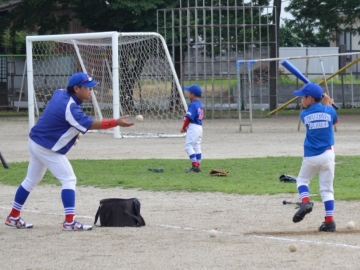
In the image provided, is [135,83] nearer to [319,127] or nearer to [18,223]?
[18,223]

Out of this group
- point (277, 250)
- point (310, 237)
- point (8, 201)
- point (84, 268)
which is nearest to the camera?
point (84, 268)

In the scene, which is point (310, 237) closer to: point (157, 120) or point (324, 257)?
point (324, 257)

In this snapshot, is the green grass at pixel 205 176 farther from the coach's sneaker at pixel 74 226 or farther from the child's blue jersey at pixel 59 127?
the child's blue jersey at pixel 59 127

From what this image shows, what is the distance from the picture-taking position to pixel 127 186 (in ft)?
43.8

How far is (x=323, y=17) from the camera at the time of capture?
3497 centimetres

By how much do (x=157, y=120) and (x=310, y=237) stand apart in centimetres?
1898

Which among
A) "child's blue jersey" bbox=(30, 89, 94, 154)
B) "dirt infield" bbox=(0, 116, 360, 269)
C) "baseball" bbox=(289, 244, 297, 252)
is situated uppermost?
"child's blue jersey" bbox=(30, 89, 94, 154)

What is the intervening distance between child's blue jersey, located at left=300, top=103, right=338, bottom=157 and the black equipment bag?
6.86 feet

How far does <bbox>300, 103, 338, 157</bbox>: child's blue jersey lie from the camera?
9000mm

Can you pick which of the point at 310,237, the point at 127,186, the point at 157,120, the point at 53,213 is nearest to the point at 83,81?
the point at 53,213

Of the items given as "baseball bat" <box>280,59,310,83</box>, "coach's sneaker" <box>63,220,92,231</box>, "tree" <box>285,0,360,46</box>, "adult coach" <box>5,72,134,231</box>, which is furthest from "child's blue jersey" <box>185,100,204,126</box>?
"tree" <box>285,0,360,46</box>

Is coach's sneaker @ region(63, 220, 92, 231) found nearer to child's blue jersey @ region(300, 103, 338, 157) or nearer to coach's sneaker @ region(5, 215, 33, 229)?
coach's sneaker @ region(5, 215, 33, 229)

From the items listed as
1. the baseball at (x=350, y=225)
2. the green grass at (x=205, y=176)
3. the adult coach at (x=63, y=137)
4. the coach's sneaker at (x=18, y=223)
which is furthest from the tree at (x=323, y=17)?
the coach's sneaker at (x=18, y=223)

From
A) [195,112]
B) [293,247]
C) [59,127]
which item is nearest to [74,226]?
[59,127]
